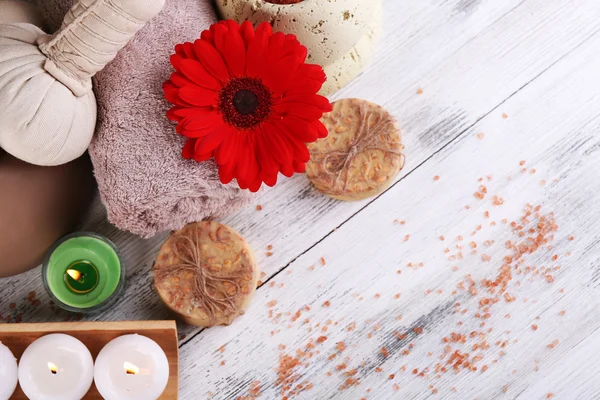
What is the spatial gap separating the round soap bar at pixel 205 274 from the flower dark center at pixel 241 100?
21cm

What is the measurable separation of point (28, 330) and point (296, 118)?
0.39 meters

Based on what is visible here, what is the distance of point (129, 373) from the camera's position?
65 cm

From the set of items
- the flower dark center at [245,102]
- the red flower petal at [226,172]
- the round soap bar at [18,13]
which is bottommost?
the red flower petal at [226,172]

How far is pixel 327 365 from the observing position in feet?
2.66

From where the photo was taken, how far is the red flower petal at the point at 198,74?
560mm

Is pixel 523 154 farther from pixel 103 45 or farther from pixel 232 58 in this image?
pixel 103 45

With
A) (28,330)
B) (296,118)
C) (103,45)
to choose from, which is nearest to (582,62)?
(296,118)

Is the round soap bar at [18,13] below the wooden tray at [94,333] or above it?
above

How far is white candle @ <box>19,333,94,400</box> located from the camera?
25.0 inches

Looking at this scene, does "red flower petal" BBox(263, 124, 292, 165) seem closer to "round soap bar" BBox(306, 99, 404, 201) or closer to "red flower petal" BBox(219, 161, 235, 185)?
"red flower petal" BBox(219, 161, 235, 185)

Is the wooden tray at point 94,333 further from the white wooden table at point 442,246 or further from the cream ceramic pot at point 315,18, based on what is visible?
the cream ceramic pot at point 315,18

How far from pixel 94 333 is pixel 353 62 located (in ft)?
1.54

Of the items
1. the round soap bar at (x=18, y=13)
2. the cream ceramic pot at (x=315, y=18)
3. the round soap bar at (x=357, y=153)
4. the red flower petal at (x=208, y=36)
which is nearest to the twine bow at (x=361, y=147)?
the round soap bar at (x=357, y=153)

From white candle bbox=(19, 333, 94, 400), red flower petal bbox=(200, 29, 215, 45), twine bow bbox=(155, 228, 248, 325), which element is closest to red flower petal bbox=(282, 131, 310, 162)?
red flower petal bbox=(200, 29, 215, 45)
